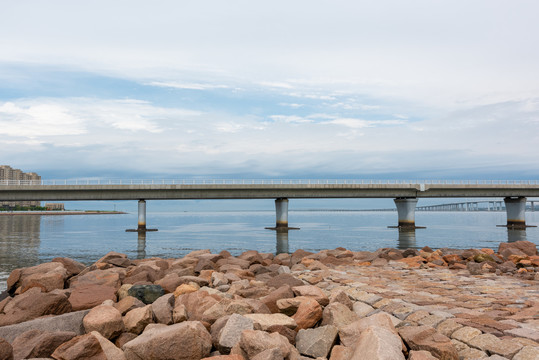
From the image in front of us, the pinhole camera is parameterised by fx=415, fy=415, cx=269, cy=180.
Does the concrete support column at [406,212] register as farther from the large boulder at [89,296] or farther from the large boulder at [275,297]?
the large boulder at [89,296]

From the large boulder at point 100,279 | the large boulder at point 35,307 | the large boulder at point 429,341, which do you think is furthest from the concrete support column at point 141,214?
the large boulder at point 429,341

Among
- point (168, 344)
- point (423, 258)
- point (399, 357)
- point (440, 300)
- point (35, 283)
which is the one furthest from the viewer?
point (423, 258)

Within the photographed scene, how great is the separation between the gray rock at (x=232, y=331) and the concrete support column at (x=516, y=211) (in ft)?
269

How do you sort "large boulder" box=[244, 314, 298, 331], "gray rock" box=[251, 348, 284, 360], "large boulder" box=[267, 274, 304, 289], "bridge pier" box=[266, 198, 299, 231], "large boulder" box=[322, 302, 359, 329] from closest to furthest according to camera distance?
"gray rock" box=[251, 348, 284, 360], "large boulder" box=[244, 314, 298, 331], "large boulder" box=[322, 302, 359, 329], "large boulder" box=[267, 274, 304, 289], "bridge pier" box=[266, 198, 299, 231]

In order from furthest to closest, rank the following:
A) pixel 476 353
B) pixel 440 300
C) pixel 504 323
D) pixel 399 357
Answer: pixel 440 300 < pixel 504 323 < pixel 476 353 < pixel 399 357

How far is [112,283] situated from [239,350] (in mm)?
7707

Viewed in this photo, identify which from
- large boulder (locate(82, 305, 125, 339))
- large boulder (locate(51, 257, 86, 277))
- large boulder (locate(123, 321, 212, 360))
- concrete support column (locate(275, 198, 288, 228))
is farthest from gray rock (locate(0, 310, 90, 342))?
concrete support column (locate(275, 198, 288, 228))

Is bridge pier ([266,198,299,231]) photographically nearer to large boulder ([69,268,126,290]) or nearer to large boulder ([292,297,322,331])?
large boulder ([69,268,126,290])

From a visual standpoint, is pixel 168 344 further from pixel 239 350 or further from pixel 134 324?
pixel 134 324

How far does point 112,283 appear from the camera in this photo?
13102mm

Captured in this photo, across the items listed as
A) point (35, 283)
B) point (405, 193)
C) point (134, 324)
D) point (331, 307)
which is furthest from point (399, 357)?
point (405, 193)

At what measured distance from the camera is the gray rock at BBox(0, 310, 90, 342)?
8.43 metres

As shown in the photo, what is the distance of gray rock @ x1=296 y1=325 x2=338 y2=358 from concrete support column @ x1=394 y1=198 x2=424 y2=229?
67.0 m

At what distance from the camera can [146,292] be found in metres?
11.1
